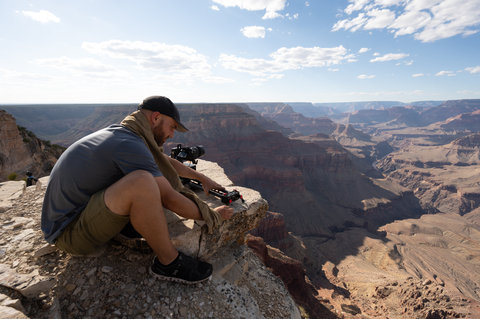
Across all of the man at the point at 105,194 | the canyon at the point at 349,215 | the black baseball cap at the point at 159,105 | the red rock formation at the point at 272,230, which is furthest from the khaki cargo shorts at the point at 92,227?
the red rock formation at the point at 272,230

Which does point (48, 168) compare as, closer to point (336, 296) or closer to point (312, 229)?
point (336, 296)

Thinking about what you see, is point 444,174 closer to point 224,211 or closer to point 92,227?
point 224,211

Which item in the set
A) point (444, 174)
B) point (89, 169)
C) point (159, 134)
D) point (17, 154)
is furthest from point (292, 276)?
point (444, 174)

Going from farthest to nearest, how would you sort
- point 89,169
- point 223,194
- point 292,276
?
point 292,276
point 223,194
point 89,169

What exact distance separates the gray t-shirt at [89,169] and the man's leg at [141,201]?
0.14 metres

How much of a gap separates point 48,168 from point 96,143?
1579cm

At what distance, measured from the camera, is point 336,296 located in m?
14.4

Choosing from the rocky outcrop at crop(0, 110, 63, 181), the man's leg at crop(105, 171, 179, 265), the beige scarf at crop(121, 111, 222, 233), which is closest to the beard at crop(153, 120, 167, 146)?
the beige scarf at crop(121, 111, 222, 233)

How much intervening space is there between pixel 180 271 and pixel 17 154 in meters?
16.3

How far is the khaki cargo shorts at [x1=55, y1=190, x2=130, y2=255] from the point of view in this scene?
1.71 m

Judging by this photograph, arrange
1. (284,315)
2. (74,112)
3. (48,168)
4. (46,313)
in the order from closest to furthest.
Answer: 1. (46,313)
2. (284,315)
3. (48,168)
4. (74,112)

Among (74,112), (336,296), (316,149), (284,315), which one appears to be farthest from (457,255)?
(74,112)

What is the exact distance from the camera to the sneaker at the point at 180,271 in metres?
2.16

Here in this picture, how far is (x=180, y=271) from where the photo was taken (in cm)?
221
